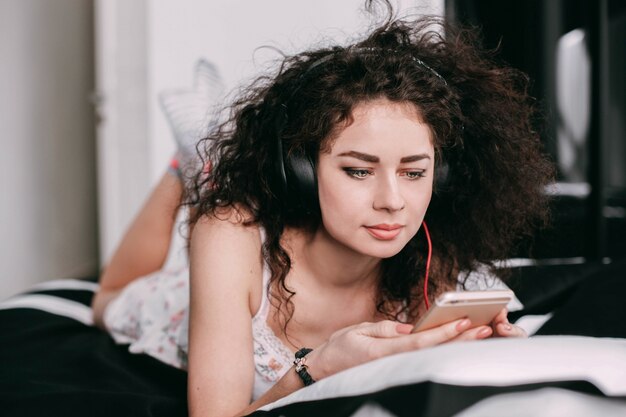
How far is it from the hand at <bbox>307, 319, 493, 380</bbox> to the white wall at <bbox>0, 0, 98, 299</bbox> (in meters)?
2.45

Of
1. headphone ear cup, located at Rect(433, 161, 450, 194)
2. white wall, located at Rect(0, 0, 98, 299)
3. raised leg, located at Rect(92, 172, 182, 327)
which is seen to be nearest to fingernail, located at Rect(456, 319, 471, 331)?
headphone ear cup, located at Rect(433, 161, 450, 194)

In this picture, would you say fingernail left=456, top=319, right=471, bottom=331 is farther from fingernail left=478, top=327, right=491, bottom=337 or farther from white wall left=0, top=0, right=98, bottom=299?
white wall left=0, top=0, right=98, bottom=299

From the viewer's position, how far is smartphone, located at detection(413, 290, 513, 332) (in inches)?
27.1

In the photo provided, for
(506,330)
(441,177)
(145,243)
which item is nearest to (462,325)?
(506,330)

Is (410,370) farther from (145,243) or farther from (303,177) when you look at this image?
(145,243)

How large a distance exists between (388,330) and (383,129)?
0.29 metres

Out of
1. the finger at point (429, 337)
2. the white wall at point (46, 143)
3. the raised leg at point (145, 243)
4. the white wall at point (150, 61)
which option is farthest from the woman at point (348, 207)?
the white wall at point (46, 143)

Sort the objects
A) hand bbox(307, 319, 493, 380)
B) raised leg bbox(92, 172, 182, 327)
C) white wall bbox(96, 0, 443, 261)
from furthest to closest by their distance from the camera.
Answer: white wall bbox(96, 0, 443, 261), raised leg bbox(92, 172, 182, 327), hand bbox(307, 319, 493, 380)

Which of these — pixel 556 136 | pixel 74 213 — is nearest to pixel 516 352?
pixel 556 136

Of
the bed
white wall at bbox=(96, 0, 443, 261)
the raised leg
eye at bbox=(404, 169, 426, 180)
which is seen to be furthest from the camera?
white wall at bbox=(96, 0, 443, 261)

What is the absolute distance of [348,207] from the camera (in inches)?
36.4

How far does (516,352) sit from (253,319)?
52 centimetres

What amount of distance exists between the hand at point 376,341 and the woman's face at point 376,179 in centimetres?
16

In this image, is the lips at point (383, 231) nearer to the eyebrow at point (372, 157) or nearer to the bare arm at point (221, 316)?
the eyebrow at point (372, 157)
